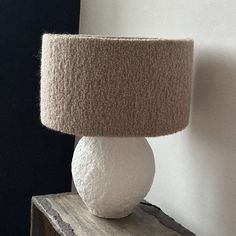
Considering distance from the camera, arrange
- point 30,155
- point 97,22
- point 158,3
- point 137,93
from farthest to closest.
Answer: point 30,155
point 97,22
point 158,3
point 137,93

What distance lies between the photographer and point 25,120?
5.60ft

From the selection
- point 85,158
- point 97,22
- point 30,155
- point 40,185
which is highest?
point 97,22

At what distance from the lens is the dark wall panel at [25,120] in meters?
1.64

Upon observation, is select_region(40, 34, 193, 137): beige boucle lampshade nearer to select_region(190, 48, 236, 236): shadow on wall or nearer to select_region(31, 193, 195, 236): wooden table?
select_region(190, 48, 236, 236): shadow on wall

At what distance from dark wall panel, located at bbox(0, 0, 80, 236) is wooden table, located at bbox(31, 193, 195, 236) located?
54 cm

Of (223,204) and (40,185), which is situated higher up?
(223,204)

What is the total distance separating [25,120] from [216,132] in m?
0.88

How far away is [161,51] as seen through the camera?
0.89m

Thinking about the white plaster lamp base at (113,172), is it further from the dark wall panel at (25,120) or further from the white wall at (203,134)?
the dark wall panel at (25,120)

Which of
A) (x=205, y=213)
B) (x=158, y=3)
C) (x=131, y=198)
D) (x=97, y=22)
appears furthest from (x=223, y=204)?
(x=97, y=22)

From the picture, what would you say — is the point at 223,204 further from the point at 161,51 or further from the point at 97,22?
the point at 97,22

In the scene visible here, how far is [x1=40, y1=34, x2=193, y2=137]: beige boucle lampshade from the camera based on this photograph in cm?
86

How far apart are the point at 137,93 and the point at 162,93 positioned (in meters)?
0.06

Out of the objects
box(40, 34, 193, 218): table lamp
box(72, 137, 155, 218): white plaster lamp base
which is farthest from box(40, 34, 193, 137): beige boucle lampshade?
box(72, 137, 155, 218): white plaster lamp base
